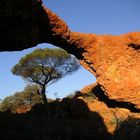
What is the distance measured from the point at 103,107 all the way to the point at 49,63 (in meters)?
16.5

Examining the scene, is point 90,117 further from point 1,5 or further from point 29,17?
point 1,5

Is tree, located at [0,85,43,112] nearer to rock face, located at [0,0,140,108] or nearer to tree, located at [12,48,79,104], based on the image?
tree, located at [12,48,79,104]

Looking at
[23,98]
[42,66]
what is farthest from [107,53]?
[23,98]

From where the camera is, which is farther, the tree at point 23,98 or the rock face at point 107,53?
the tree at point 23,98

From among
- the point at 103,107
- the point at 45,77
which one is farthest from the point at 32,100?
the point at 103,107

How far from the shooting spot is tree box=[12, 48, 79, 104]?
37.6m

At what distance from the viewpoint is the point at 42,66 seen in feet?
124

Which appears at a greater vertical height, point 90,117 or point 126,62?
point 126,62

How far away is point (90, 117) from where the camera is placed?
66.6ft

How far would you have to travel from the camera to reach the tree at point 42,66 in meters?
37.6

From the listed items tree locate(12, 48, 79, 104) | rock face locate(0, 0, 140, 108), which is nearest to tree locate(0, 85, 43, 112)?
tree locate(12, 48, 79, 104)

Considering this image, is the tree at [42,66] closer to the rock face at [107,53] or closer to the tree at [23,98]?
the tree at [23,98]

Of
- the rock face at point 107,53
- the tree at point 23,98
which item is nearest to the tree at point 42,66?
the tree at point 23,98

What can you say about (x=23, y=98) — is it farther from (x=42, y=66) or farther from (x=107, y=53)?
(x=107, y=53)
